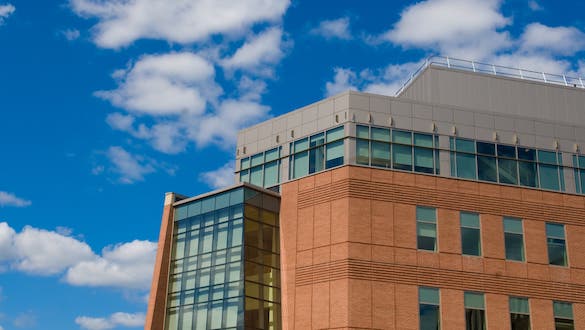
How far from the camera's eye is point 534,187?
39594mm

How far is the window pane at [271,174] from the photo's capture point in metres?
40.4

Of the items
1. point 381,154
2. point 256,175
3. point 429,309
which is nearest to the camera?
point 429,309

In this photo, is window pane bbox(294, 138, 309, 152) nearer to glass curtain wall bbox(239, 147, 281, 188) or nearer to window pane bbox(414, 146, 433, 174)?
glass curtain wall bbox(239, 147, 281, 188)

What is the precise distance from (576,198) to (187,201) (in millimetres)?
21863

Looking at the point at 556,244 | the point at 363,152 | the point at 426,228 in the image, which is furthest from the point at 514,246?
the point at 363,152

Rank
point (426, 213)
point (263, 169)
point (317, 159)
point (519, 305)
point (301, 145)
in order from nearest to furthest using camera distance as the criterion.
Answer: point (519, 305) < point (426, 213) < point (317, 159) < point (301, 145) < point (263, 169)

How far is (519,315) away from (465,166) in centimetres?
823

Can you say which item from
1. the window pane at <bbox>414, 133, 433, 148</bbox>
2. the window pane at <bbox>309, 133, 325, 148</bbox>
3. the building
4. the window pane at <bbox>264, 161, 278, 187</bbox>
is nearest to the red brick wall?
the building

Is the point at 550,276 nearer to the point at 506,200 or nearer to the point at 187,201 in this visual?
the point at 506,200

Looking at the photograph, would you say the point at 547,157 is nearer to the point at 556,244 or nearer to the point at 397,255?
the point at 556,244

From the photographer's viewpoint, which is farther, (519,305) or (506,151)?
(506,151)

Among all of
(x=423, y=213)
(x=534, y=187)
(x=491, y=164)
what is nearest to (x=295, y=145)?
(x=423, y=213)

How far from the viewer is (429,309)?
35469mm

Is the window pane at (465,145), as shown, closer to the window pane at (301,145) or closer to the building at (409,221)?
the building at (409,221)
